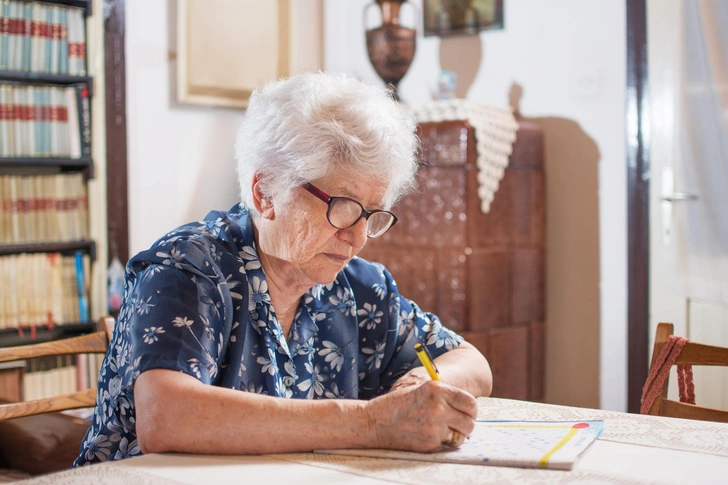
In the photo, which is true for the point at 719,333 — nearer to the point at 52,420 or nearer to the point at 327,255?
the point at 327,255

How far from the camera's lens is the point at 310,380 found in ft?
4.68

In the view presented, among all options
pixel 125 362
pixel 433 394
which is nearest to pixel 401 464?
pixel 433 394

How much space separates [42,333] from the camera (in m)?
3.15

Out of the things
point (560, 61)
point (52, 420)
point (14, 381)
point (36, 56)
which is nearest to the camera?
point (52, 420)

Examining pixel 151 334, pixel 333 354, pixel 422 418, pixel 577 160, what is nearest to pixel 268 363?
pixel 333 354

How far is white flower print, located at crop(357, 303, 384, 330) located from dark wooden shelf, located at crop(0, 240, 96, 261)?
2.01 m

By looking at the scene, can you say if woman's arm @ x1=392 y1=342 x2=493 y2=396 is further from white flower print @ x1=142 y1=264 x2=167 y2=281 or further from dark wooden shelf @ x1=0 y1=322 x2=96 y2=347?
dark wooden shelf @ x1=0 y1=322 x2=96 y2=347

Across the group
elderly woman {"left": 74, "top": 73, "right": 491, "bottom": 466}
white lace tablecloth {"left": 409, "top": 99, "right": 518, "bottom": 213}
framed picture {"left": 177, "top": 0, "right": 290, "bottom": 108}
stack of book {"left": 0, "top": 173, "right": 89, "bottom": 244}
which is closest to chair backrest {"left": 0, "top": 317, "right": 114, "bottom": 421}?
elderly woman {"left": 74, "top": 73, "right": 491, "bottom": 466}

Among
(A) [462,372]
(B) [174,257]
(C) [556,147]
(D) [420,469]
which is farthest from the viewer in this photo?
(C) [556,147]

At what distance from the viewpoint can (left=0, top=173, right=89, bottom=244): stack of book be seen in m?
3.05

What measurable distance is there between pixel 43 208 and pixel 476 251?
1736mm

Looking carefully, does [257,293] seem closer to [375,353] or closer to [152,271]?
[152,271]

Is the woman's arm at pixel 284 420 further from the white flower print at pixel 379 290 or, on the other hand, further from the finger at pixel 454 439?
the white flower print at pixel 379 290

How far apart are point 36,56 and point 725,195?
263 cm
